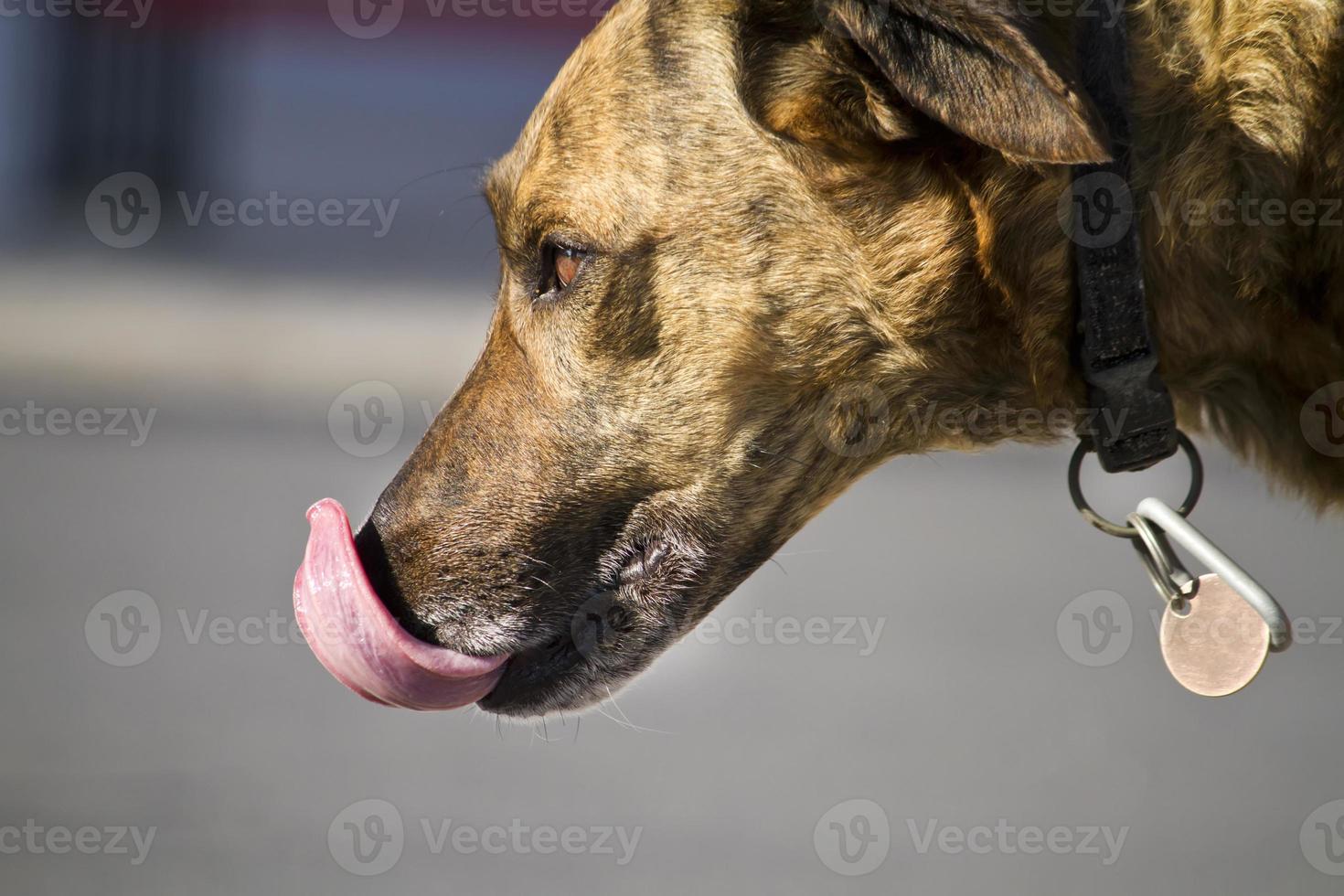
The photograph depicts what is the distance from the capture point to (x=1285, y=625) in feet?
6.70

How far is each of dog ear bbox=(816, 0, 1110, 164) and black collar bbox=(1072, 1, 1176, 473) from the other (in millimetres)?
217

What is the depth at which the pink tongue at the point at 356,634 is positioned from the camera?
2281mm

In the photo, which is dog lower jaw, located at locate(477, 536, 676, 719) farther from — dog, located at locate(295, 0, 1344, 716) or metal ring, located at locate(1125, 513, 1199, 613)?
metal ring, located at locate(1125, 513, 1199, 613)

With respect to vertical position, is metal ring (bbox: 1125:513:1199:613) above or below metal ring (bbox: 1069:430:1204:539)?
below

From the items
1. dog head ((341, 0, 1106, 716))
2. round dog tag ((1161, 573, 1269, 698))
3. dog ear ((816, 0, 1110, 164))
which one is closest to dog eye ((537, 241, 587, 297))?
dog head ((341, 0, 1106, 716))

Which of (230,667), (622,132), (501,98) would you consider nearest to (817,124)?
(622,132)

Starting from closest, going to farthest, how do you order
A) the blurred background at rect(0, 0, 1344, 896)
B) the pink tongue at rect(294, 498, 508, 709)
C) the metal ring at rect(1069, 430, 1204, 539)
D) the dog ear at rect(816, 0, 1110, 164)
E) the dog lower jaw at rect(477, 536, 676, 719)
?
the dog ear at rect(816, 0, 1110, 164), the metal ring at rect(1069, 430, 1204, 539), the pink tongue at rect(294, 498, 508, 709), the dog lower jaw at rect(477, 536, 676, 719), the blurred background at rect(0, 0, 1344, 896)

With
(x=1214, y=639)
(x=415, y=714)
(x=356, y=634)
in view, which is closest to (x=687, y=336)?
(x=356, y=634)

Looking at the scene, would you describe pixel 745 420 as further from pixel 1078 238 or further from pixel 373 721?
pixel 373 721

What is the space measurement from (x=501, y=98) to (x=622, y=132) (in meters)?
13.4

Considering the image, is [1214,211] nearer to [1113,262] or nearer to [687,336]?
[1113,262]

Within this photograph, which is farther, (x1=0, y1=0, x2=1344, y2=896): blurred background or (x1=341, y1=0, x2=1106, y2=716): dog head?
(x1=0, y1=0, x2=1344, y2=896): blurred background

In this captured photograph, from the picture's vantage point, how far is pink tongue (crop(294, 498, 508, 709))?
2281 mm

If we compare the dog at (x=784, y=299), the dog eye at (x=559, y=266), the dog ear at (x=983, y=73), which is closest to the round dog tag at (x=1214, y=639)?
the dog at (x=784, y=299)
